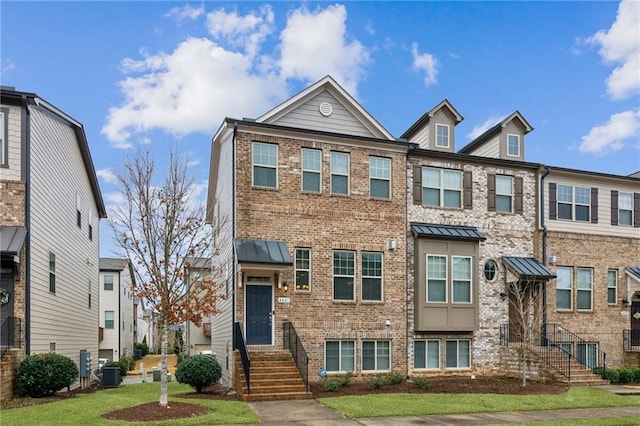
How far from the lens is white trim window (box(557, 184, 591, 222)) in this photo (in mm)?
22188

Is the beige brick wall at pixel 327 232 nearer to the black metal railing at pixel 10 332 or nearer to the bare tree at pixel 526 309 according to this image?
the bare tree at pixel 526 309

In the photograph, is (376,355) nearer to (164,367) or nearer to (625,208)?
(164,367)

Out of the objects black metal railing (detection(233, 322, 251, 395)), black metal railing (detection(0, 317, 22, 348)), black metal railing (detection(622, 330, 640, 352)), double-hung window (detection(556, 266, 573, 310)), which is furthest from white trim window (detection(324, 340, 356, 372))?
black metal railing (detection(622, 330, 640, 352))

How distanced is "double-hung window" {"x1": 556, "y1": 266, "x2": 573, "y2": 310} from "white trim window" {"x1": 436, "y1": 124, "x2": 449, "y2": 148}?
6.53 m

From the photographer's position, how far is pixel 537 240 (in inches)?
842

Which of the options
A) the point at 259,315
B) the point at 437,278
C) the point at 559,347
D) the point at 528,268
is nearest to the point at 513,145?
the point at 528,268

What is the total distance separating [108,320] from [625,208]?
3435 centimetres

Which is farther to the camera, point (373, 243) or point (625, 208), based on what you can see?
point (625, 208)

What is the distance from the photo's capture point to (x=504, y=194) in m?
21.1

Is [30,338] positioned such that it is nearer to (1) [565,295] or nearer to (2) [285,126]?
(2) [285,126]

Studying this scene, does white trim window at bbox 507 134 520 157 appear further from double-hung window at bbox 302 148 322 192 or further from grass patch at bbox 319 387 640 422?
grass patch at bbox 319 387 640 422

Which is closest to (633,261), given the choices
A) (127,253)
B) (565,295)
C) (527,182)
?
(565,295)

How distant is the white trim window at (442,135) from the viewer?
21375 mm

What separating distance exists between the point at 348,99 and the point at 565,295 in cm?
1128
